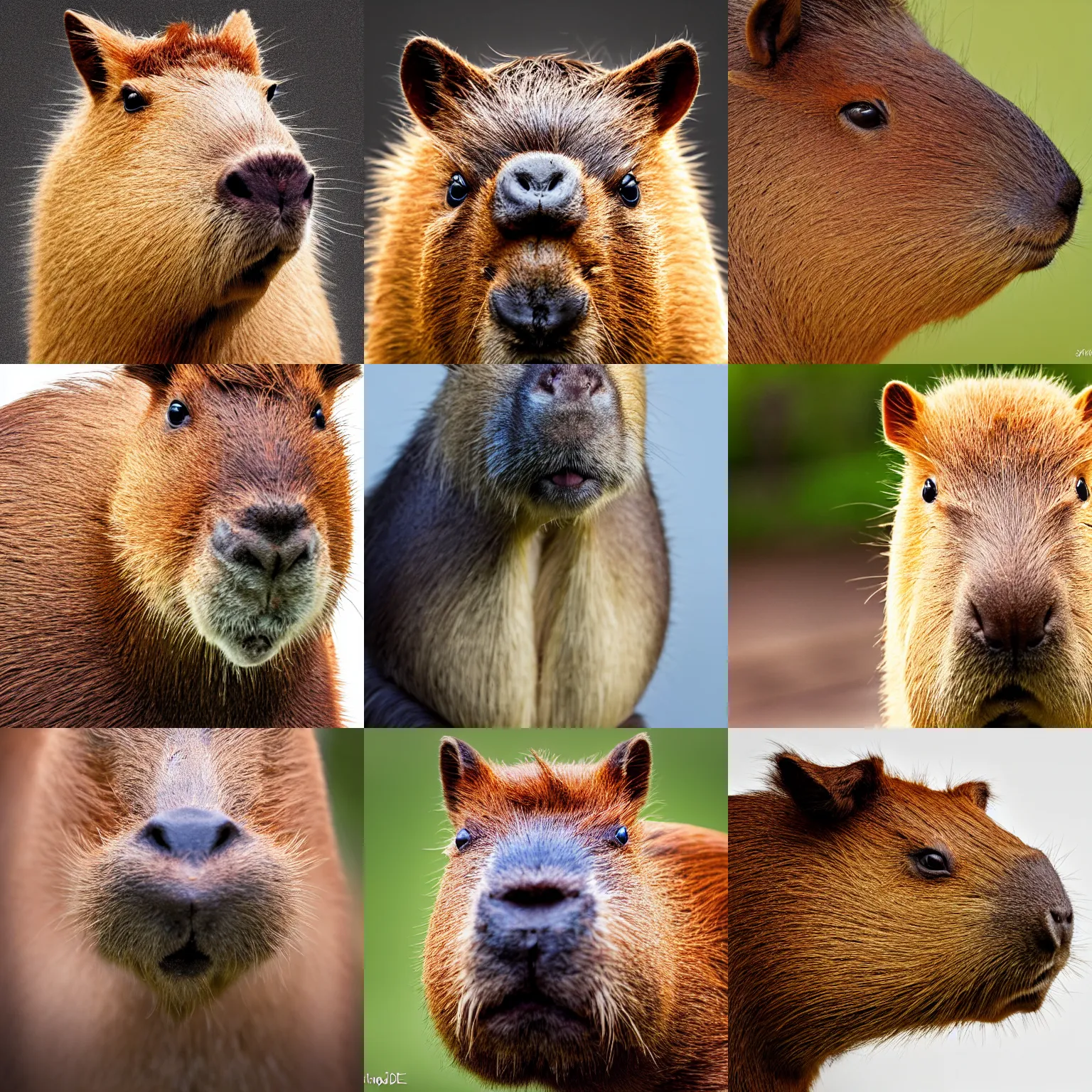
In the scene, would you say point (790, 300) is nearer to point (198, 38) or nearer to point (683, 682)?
point (683, 682)

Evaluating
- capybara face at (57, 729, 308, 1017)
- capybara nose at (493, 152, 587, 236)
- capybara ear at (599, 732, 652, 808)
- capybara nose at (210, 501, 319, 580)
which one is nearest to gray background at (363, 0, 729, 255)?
capybara nose at (493, 152, 587, 236)

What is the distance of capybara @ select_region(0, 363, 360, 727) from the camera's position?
2.76 m

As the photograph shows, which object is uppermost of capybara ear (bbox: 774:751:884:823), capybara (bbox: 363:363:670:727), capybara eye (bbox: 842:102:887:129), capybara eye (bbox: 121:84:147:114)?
capybara eye (bbox: 842:102:887:129)

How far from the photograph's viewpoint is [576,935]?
2545 millimetres

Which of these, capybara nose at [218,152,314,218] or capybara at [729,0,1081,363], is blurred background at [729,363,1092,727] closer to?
capybara at [729,0,1081,363]

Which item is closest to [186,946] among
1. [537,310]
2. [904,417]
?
[537,310]

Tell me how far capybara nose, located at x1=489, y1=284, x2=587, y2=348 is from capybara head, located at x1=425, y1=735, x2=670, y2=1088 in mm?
921

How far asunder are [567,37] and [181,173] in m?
0.96

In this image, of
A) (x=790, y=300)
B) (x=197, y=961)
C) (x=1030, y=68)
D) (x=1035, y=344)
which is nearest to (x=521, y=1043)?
(x=197, y=961)

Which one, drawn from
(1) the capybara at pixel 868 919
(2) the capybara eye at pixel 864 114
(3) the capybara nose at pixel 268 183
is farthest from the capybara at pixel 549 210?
(1) the capybara at pixel 868 919

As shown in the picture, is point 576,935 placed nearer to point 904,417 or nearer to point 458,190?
point 904,417

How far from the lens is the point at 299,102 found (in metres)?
3.03

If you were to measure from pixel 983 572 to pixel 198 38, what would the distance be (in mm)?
2152

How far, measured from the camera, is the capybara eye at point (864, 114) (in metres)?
2.95
